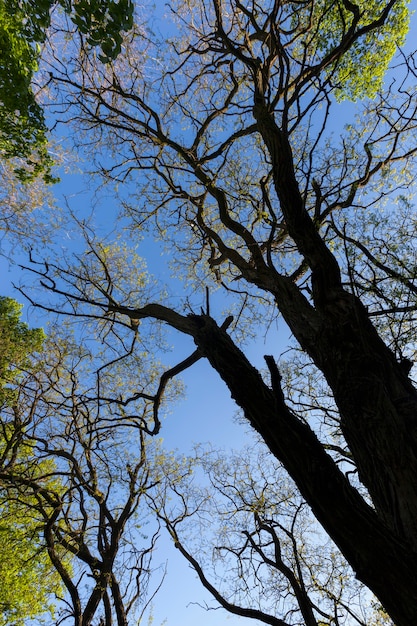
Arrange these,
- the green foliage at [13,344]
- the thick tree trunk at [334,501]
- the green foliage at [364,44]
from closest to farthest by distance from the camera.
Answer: the thick tree trunk at [334,501], the green foliage at [364,44], the green foliage at [13,344]

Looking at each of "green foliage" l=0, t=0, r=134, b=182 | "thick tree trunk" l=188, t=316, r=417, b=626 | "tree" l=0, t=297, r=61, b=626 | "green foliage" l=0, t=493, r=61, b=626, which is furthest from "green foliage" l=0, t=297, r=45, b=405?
"thick tree trunk" l=188, t=316, r=417, b=626

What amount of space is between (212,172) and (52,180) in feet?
10.9

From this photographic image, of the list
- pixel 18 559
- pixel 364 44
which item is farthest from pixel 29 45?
pixel 18 559

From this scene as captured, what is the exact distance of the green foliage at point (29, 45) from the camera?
131 inches

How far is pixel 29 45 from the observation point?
5.68m

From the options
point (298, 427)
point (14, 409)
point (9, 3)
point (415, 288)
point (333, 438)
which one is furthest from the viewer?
point (14, 409)

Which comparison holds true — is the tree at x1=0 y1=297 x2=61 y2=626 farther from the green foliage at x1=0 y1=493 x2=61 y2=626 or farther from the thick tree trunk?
the thick tree trunk

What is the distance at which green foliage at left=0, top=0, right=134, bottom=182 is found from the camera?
3.33 metres

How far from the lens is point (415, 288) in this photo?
4941 millimetres

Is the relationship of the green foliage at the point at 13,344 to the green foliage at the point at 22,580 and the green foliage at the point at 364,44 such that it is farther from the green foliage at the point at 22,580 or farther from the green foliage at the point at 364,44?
the green foliage at the point at 364,44

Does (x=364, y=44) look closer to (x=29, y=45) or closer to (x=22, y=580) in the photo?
(x=29, y=45)

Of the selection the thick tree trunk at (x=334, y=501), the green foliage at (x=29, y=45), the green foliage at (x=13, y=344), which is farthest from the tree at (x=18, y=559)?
the thick tree trunk at (x=334, y=501)

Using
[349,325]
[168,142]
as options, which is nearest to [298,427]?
[349,325]

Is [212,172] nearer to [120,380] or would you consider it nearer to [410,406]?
[120,380]
